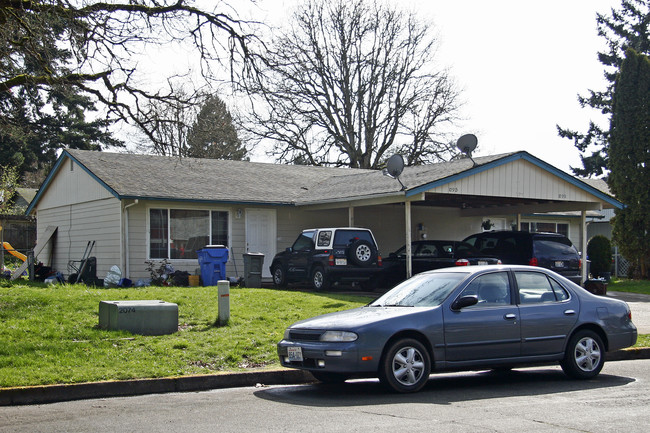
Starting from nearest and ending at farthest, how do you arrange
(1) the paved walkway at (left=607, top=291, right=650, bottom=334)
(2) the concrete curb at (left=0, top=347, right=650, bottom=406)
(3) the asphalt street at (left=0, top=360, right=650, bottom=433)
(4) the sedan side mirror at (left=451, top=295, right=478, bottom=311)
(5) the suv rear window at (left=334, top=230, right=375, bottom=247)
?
(3) the asphalt street at (left=0, top=360, right=650, bottom=433) < (2) the concrete curb at (left=0, top=347, right=650, bottom=406) < (4) the sedan side mirror at (left=451, top=295, right=478, bottom=311) < (1) the paved walkway at (left=607, top=291, right=650, bottom=334) < (5) the suv rear window at (left=334, top=230, right=375, bottom=247)

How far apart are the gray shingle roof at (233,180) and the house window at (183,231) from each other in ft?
2.39

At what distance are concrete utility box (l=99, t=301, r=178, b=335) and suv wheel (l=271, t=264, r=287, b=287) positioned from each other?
375 inches

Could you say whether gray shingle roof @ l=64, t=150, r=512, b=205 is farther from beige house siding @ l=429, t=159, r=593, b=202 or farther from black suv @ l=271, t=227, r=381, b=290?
black suv @ l=271, t=227, r=381, b=290

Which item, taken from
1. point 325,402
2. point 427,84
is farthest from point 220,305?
point 427,84

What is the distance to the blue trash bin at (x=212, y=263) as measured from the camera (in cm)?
2034

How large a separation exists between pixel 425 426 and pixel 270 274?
1771cm

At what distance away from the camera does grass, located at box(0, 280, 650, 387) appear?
966 centimetres

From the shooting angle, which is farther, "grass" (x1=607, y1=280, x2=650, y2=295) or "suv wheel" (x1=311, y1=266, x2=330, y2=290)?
"grass" (x1=607, y1=280, x2=650, y2=295)

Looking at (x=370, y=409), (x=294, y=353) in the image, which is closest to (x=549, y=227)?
(x=294, y=353)

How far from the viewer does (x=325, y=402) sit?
832 centimetres

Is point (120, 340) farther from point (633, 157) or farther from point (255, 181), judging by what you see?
point (633, 157)

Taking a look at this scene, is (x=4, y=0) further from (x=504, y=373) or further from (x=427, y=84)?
(x=427, y=84)

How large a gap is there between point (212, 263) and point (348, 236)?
12.5 feet

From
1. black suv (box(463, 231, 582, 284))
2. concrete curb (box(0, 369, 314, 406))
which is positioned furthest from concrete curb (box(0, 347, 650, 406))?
black suv (box(463, 231, 582, 284))
